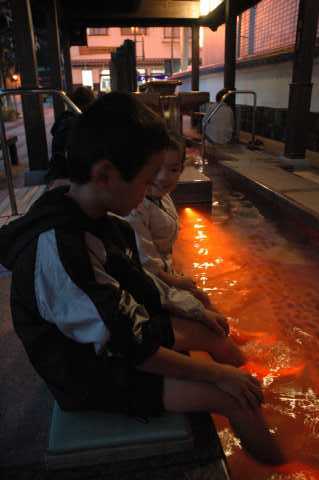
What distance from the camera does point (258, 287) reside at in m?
3.15

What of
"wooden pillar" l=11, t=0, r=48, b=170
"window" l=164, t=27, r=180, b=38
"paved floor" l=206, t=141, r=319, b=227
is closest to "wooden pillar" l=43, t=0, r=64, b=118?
"wooden pillar" l=11, t=0, r=48, b=170

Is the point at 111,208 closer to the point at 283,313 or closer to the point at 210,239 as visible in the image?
the point at 283,313

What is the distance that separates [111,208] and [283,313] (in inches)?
73.1

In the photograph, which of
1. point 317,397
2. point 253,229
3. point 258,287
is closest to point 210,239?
point 253,229

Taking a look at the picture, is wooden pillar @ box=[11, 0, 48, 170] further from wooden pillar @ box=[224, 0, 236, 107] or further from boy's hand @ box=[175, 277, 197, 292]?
wooden pillar @ box=[224, 0, 236, 107]

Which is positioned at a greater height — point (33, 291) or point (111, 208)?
point (111, 208)

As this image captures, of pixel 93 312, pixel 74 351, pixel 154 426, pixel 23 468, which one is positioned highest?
pixel 93 312

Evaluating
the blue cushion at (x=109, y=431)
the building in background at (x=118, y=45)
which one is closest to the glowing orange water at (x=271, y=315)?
the blue cushion at (x=109, y=431)

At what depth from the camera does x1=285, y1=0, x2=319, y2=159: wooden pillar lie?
604cm

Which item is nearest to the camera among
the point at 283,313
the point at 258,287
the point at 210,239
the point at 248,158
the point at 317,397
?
the point at 317,397

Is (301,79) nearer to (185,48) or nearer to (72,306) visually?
(72,306)

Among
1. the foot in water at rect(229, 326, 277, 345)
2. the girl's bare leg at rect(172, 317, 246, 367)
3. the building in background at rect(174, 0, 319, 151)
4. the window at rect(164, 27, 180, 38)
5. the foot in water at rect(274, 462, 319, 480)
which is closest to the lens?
the foot in water at rect(274, 462, 319, 480)

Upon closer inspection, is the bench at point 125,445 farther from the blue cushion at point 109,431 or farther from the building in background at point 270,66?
the building in background at point 270,66

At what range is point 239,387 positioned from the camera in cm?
137
